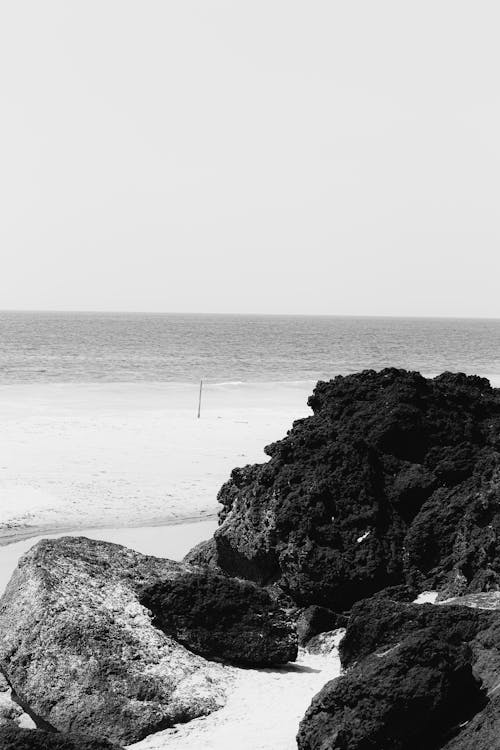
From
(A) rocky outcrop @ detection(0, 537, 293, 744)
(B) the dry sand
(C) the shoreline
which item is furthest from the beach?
(C) the shoreline

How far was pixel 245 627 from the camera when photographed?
22.9 ft

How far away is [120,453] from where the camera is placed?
20453 mm

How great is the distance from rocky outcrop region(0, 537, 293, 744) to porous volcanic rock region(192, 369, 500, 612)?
1.36 metres

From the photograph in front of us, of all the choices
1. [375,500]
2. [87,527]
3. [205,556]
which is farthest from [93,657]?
[87,527]

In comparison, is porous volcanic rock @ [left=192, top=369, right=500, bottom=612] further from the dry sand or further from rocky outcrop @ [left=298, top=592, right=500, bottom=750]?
rocky outcrop @ [left=298, top=592, right=500, bottom=750]

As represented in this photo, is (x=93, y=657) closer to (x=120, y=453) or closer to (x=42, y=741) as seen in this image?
(x=42, y=741)

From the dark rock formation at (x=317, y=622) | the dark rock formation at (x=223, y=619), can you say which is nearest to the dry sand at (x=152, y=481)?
the dark rock formation at (x=223, y=619)

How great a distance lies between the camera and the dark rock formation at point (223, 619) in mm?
6840

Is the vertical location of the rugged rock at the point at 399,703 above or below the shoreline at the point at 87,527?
above

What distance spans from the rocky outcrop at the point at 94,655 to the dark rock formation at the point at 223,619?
0.05 m

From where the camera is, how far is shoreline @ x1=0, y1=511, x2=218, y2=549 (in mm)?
13055

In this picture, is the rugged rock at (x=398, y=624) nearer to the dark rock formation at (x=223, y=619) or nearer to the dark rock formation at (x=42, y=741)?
the dark rock formation at (x=223, y=619)

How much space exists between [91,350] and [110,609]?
230 ft

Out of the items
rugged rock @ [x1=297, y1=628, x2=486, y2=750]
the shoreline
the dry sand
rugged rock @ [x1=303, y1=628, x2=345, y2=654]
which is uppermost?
rugged rock @ [x1=297, y1=628, x2=486, y2=750]
